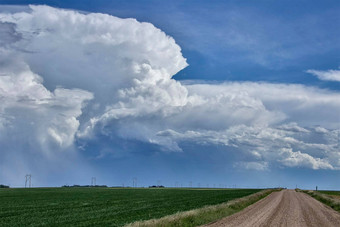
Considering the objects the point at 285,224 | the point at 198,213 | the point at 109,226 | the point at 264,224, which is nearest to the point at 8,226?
the point at 109,226

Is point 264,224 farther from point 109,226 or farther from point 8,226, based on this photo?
point 8,226

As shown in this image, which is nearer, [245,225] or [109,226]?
[109,226]

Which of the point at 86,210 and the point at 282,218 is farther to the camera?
the point at 86,210

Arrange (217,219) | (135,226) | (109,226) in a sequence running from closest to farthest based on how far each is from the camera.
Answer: (135,226), (109,226), (217,219)

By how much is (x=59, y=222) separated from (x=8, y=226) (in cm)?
368

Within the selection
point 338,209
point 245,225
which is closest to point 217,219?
point 245,225

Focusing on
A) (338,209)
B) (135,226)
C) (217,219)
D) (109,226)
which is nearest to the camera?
(135,226)

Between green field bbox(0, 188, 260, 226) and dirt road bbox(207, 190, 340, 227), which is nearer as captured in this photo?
dirt road bbox(207, 190, 340, 227)

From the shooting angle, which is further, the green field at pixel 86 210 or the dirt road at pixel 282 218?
the green field at pixel 86 210

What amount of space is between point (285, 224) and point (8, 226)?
21029 mm

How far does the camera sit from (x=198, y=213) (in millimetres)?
32219

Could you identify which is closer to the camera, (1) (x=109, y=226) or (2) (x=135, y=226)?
(2) (x=135, y=226)

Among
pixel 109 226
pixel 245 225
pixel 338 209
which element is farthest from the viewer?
pixel 338 209

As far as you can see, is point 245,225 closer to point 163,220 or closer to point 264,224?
point 264,224
